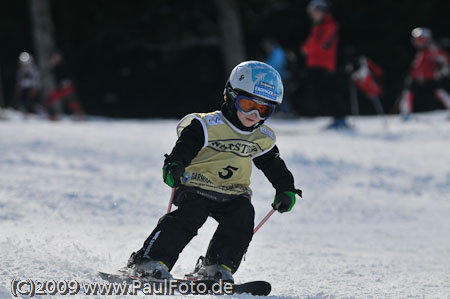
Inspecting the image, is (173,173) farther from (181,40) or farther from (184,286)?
(181,40)

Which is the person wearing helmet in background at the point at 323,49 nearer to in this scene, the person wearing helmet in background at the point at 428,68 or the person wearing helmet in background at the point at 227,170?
the person wearing helmet in background at the point at 428,68

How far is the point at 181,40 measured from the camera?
1845 centimetres

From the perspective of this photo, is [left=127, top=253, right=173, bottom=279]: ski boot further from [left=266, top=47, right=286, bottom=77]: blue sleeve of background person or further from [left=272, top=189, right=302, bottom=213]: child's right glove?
[left=266, top=47, right=286, bottom=77]: blue sleeve of background person

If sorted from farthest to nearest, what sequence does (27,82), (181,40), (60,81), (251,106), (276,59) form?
(181,40) < (27,82) < (60,81) < (276,59) < (251,106)

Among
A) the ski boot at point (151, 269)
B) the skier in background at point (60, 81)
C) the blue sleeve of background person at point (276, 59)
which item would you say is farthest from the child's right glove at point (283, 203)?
the skier in background at point (60, 81)

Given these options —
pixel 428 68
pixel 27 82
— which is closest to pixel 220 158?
pixel 428 68

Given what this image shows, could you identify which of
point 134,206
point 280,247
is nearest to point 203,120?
point 280,247

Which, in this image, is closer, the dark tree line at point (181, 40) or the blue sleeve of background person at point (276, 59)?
the blue sleeve of background person at point (276, 59)

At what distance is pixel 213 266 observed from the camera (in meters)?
3.15

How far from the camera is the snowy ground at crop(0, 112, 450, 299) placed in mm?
3488

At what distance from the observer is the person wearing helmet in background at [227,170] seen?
320 cm

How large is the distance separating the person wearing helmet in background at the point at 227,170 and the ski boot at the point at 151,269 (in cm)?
10

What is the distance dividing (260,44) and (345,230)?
15.4m

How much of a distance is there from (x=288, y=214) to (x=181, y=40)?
13379 millimetres
